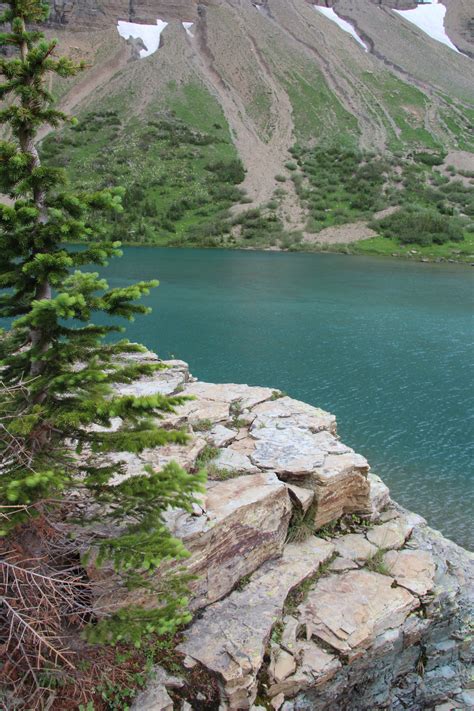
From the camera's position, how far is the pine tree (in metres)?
6.92

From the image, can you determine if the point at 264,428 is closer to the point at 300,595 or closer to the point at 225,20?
the point at 300,595

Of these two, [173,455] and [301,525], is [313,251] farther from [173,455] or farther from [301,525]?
[173,455]

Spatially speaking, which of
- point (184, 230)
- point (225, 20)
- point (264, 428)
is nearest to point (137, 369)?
point (264, 428)

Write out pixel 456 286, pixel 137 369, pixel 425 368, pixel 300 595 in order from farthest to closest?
pixel 456 286 < pixel 425 368 < pixel 300 595 < pixel 137 369

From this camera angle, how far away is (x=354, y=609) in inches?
404

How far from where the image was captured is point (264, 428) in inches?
556

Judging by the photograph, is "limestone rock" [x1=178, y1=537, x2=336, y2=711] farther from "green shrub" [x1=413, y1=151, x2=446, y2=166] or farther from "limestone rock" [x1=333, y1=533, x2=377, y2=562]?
"green shrub" [x1=413, y1=151, x2=446, y2=166]

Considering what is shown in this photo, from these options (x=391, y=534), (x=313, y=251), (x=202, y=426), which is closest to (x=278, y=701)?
(x=391, y=534)

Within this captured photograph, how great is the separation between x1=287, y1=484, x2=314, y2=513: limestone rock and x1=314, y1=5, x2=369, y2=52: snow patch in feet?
495

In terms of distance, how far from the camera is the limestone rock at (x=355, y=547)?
37.9 feet

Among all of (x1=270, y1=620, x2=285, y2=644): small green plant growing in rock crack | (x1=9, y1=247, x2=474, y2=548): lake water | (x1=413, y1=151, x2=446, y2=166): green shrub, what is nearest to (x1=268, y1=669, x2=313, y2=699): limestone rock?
(x1=270, y1=620, x2=285, y2=644): small green plant growing in rock crack

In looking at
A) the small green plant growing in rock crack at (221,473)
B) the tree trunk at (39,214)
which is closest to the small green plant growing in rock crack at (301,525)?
the small green plant growing in rock crack at (221,473)

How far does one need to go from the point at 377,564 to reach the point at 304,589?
191cm

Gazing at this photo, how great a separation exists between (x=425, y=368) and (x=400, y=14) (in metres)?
162
